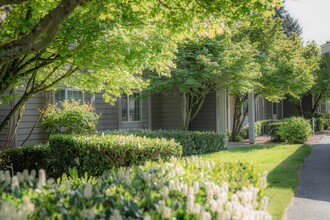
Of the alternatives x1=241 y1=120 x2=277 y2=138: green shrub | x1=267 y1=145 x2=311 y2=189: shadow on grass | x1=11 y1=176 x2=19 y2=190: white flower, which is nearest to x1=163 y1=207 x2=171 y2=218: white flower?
x1=11 y1=176 x2=19 y2=190: white flower

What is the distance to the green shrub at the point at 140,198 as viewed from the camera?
2.83 meters

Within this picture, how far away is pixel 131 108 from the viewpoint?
17.5m

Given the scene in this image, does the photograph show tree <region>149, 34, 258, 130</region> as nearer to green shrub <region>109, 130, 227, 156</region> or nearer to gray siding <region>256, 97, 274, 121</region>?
green shrub <region>109, 130, 227, 156</region>

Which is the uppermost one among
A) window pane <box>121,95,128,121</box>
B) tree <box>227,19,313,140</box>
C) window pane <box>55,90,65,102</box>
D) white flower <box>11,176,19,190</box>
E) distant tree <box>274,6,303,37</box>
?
distant tree <box>274,6,303,37</box>

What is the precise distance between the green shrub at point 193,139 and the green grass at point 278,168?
82 cm

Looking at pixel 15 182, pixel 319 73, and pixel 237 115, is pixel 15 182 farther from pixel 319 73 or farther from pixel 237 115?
pixel 319 73

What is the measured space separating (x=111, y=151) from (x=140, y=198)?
4.95 m

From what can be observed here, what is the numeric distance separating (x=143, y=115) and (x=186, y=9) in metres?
12.6

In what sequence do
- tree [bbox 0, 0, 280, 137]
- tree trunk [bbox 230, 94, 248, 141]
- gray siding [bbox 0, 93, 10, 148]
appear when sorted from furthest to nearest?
tree trunk [bbox 230, 94, 248, 141] → gray siding [bbox 0, 93, 10, 148] → tree [bbox 0, 0, 280, 137]

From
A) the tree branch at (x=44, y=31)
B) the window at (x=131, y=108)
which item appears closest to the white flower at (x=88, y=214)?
the tree branch at (x=44, y=31)

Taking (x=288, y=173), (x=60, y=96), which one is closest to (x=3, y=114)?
(x=60, y=96)

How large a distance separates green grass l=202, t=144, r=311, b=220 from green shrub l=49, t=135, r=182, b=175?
1171 mm

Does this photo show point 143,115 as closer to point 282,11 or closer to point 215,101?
point 215,101

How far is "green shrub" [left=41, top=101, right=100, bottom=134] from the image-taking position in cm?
1260
